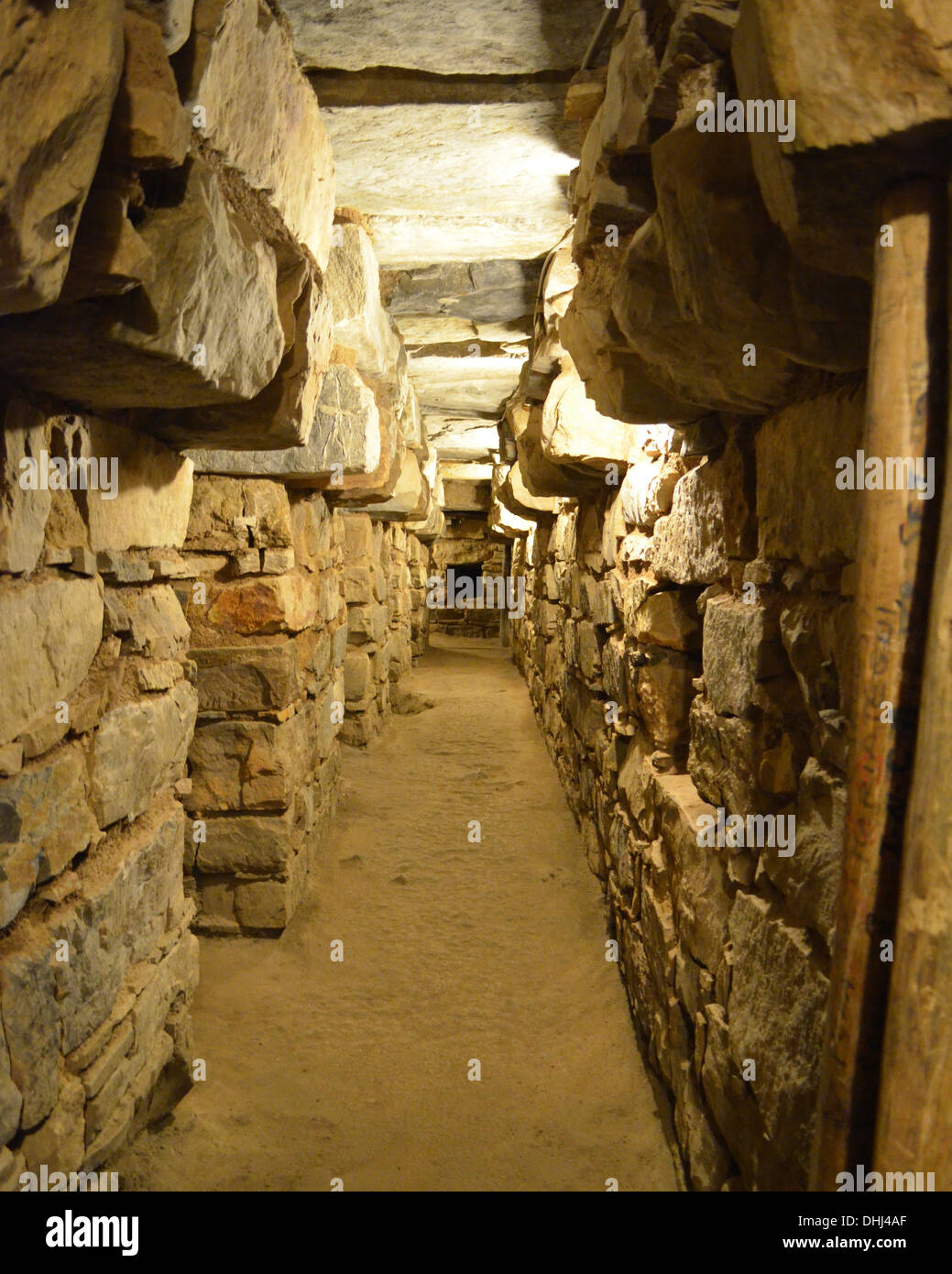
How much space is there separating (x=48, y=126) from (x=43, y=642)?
2.76ft

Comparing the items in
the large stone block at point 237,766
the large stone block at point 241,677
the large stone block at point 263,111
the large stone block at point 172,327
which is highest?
the large stone block at point 263,111

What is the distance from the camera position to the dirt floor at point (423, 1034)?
2043 millimetres

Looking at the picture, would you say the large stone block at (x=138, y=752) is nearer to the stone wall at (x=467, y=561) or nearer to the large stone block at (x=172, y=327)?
the large stone block at (x=172, y=327)

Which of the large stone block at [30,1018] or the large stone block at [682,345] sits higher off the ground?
the large stone block at [682,345]

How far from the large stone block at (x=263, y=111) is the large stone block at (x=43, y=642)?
850mm

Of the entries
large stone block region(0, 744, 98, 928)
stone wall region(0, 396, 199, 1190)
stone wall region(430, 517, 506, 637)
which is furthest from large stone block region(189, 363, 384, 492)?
stone wall region(430, 517, 506, 637)

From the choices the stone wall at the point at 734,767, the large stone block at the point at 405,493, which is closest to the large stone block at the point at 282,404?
the stone wall at the point at 734,767

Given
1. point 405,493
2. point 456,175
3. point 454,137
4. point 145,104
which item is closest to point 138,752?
point 145,104

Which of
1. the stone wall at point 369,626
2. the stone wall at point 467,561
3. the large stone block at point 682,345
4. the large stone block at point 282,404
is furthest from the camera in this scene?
the stone wall at point 467,561

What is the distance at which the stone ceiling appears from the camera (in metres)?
1.95

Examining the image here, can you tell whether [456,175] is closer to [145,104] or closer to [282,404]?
[282,404]

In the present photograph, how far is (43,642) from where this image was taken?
1.38 m

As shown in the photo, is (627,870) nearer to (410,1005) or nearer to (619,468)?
(410,1005)
